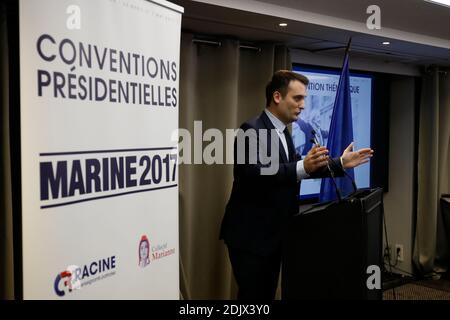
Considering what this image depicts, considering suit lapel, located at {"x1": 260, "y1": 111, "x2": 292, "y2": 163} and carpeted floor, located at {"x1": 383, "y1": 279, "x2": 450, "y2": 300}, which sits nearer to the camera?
suit lapel, located at {"x1": 260, "y1": 111, "x2": 292, "y2": 163}

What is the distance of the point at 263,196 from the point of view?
234 cm

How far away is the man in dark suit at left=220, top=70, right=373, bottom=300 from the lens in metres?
2.26

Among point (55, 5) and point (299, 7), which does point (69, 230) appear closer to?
point (55, 5)

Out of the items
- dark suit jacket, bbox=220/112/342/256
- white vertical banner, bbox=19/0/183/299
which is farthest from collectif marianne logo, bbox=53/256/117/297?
dark suit jacket, bbox=220/112/342/256

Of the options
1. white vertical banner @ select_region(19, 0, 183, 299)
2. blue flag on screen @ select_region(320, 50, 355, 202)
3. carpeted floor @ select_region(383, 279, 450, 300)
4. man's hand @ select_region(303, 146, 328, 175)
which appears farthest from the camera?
carpeted floor @ select_region(383, 279, 450, 300)

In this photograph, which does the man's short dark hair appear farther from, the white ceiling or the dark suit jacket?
the white ceiling

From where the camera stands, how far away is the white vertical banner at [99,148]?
142cm

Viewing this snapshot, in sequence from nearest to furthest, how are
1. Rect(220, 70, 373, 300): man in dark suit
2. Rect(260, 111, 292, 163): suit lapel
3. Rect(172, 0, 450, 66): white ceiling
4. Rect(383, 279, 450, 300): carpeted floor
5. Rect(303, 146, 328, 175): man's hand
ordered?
Rect(303, 146, 328, 175): man's hand → Rect(220, 70, 373, 300): man in dark suit → Rect(260, 111, 292, 163): suit lapel → Rect(172, 0, 450, 66): white ceiling → Rect(383, 279, 450, 300): carpeted floor

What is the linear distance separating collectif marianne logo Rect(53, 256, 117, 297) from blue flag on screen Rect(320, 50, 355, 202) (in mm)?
1957

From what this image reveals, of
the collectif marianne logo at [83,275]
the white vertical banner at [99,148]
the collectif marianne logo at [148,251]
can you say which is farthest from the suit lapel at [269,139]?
the collectif marianne logo at [83,275]

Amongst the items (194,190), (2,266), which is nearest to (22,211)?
(2,266)

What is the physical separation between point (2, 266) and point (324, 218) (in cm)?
138

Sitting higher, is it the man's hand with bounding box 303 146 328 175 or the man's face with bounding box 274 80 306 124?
the man's face with bounding box 274 80 306 124

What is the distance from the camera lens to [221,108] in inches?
125
